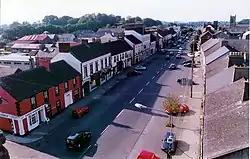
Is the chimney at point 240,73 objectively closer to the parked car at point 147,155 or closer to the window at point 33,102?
the parked car at point 147,155

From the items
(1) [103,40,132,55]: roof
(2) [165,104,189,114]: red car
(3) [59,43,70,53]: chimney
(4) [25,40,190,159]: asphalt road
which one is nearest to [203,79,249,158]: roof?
(4) [25,40,190,159]: asphalt road

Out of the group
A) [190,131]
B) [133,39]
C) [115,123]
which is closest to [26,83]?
[115,123]

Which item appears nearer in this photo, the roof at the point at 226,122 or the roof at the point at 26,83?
the roof at the point at 226,122

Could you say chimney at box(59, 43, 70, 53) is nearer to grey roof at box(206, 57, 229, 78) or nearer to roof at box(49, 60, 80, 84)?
roof at box(49, 60, 80, 84)

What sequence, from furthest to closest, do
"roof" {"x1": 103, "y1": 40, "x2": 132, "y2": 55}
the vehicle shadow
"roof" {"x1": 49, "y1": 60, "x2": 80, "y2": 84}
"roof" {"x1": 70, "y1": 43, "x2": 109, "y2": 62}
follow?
"roof" {"x1": 103, "y1": 40, "x2": 132, "y2": 55} → "roof" {"x1": 70, "y1": 43, "x2": 109, "y2": 62} → "roof" {"x1": 49, "y1": 60, "x2": 80, "y2": 84} → the vehicle shadow

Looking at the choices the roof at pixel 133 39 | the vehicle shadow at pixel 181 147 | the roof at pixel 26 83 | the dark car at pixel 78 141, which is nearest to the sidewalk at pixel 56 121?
the roof at pixel 26 83

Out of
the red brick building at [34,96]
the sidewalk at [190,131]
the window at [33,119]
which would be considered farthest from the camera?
the window at [33,119]

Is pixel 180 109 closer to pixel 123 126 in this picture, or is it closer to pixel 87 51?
pixel 123 126
